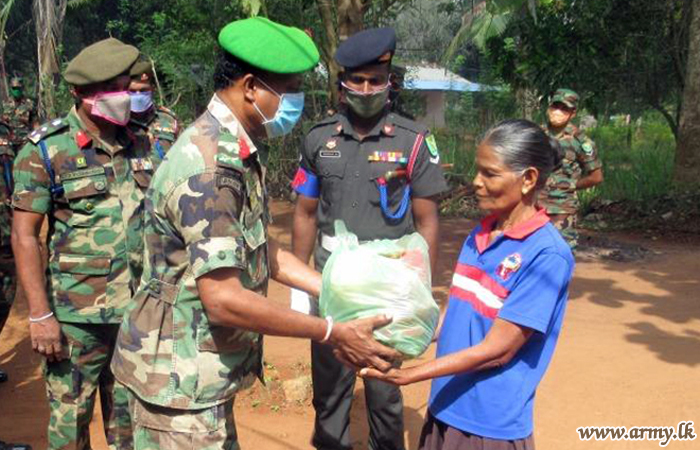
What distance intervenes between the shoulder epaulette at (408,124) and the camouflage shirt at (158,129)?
1.07 m

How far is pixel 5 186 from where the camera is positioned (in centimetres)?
400

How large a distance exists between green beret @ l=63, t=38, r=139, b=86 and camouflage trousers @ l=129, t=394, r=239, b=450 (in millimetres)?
1443

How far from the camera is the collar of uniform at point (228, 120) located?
6.59 feet

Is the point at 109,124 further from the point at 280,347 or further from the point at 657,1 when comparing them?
the point at 657,1

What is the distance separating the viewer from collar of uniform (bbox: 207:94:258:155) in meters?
2.01

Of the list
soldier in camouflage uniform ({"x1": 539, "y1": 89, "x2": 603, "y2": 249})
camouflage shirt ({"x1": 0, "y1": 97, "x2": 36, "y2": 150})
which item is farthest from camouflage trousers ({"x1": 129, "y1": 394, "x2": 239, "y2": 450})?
camouflage shirt ({"x1": 0, "y1": 97, "x2": 36, "y2": 150})

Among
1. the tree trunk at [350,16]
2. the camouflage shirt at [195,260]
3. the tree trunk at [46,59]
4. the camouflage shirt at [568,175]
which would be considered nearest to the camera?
the camouflage shirt at [195,260]

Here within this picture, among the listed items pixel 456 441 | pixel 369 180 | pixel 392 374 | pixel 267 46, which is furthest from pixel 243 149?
pixel 369 180

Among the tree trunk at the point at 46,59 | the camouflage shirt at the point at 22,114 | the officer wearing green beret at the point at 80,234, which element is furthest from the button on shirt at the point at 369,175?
the camouflage shirt at the point at 22,114

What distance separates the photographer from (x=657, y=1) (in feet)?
32.8

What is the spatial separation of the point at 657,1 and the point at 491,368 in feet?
31.1

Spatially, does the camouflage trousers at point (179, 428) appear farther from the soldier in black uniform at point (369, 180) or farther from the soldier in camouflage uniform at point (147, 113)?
the soldier in camouflage uniform at point (147, 113)

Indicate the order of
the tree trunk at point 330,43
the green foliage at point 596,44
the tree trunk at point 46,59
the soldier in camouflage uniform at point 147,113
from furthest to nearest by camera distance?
the green foliage at point 596,44 < the tree trunk at point 46,59 < the tree trunk at point 330,43 < the soldier in camouflage uniform at point 147,113

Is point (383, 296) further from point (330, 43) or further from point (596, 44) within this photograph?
point (596, 44)
